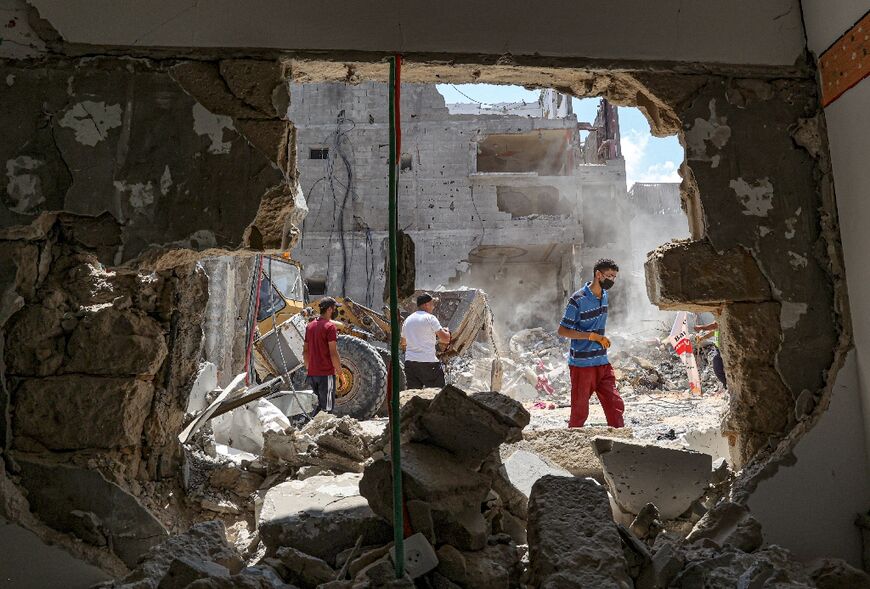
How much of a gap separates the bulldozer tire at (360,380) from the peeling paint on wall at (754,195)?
17.3ft

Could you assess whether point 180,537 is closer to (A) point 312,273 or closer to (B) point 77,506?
(B) point 77,506

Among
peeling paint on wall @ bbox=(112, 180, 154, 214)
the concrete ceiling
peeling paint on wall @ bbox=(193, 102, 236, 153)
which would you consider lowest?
peeling paint on wall @ bbox=(112, 180, 154, 214)

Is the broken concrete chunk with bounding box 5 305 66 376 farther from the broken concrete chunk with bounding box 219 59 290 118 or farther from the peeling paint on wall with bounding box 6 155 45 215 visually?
the broken concrete chunk with bounding box 219 59 290 118

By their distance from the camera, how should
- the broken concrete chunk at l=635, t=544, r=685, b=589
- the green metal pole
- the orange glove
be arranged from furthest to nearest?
1. the orange glove
2. the broken concrete chunk at l=635, t=544, r=685, b=589
3. the green metal pole

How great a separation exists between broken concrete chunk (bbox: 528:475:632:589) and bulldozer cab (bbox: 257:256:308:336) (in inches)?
226

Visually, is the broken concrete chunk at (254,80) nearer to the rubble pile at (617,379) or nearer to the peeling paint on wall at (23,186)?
the peeling paint on wall at (23,186)

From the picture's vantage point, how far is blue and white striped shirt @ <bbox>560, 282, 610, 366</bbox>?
180 inches

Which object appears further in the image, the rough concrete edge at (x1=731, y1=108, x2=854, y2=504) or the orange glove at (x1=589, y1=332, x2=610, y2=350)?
the orange glove at (x1=589, y1=332, x2=610, y2=350)

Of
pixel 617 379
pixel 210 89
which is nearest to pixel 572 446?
pixel 210 89

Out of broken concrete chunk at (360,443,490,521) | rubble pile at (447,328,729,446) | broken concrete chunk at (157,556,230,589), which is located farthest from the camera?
rubble pile at (447,328,729,446)

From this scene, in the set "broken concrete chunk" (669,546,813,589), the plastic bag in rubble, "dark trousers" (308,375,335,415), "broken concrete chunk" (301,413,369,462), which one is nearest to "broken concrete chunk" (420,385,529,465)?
"broken concrete chunk" (669,546,813,589)

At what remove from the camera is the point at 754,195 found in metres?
2.93

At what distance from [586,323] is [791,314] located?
1869 millimetres

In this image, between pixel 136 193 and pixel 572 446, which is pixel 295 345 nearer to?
pixel 572 446
